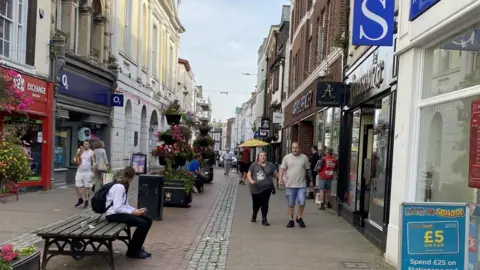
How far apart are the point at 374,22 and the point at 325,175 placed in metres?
5.53

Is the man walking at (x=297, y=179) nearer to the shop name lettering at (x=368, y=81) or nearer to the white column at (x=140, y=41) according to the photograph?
the shop name lettering at (x=368, y=81)

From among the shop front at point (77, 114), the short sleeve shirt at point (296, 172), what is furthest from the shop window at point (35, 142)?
the short sleeve shirt at point (296, 172)

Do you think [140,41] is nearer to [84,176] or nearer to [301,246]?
[84,176]

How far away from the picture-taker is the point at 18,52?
13.1m

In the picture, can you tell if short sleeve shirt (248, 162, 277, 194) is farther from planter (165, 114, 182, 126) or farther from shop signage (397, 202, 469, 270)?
shop signage (397, 202, 469, 270)

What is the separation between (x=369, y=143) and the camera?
1005cm

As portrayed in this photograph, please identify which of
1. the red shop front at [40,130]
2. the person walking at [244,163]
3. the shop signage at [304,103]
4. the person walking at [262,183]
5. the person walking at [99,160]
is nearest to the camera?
the person walking at [262,183]

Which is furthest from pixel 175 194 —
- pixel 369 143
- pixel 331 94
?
pixel 369 143

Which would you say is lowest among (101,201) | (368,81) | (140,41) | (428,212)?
(101,201)

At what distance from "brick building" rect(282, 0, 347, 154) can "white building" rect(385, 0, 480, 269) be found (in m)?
5.44

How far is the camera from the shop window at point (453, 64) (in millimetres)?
5188

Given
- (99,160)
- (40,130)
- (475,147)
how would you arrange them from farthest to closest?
(40,130) → (99,160) → (475,147)

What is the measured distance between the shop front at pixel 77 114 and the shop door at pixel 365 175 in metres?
8.92

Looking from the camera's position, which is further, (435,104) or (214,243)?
(214,243)
